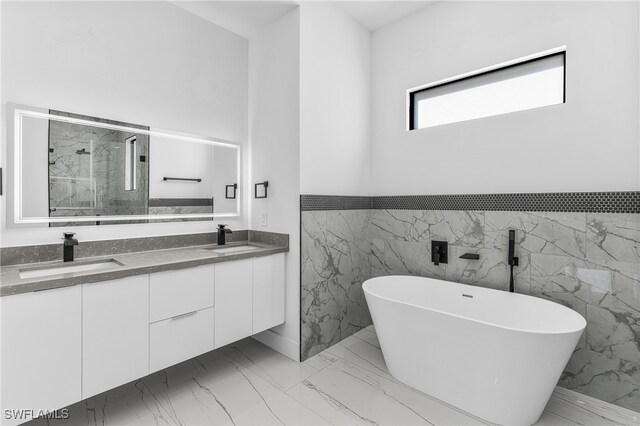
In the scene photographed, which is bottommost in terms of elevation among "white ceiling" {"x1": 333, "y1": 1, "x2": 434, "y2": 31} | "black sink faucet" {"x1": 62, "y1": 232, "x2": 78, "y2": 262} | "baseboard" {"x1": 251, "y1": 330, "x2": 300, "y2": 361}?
"baseboard" {"x1": 251, "y1": 330, "x2": 300, "y2": 361}

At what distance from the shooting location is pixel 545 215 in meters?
2.09

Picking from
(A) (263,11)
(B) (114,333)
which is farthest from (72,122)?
(A) (263,11)

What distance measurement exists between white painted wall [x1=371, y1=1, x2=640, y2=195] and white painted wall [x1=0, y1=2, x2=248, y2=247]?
1420 mm

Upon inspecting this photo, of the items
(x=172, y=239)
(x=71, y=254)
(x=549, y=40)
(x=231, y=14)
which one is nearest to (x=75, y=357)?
(x=71, y=254)

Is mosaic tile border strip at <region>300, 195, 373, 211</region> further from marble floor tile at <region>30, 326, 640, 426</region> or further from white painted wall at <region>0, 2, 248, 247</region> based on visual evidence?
marble floor tile at <region>30, 326, 640, 426</region>

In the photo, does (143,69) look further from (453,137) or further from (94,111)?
(453,137)

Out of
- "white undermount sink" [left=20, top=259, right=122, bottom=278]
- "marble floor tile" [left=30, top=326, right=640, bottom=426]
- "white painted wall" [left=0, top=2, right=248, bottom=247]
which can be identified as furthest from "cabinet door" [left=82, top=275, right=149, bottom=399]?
"white painted wall" [left=0, top=2, right=248, bottom=247]

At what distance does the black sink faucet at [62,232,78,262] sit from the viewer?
71.0 inches

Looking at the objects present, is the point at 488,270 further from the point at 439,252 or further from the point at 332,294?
the point at 332,294

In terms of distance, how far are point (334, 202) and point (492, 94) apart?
1.54m

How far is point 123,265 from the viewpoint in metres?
1.75

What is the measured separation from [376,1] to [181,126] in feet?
6.41

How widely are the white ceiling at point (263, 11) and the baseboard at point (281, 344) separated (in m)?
2.65

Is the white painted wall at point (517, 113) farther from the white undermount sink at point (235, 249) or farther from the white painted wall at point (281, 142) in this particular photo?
the white undermount sink at point (235, 249)
